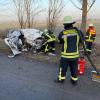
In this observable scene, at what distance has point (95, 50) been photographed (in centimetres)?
1248

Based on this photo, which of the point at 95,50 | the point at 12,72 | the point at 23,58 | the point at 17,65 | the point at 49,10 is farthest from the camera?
the point at 49,10

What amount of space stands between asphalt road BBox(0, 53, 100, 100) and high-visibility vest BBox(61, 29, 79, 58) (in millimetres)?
746

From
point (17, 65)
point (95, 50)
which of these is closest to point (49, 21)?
point (95, 50)

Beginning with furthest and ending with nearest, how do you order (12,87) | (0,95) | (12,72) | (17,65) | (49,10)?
(49,10), (17,65), (12,72), (12,87), (0,95)

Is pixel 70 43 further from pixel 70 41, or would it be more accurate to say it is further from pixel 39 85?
pixel 39 85

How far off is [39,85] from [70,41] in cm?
133

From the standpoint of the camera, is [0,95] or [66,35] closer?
[0,95]

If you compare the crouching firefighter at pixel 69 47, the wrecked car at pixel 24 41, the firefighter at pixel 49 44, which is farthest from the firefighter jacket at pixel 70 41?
the wrecked car at pixel 24 41

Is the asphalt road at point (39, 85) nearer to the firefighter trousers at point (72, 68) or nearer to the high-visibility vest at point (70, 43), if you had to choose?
the firefighter trousers at point (72, 68)

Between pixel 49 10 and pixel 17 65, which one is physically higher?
pixel 49 10

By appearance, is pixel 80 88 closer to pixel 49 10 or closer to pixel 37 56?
pixel 37 56

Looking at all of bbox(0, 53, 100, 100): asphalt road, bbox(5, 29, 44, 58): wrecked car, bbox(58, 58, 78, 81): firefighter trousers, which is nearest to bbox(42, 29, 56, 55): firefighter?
bbox(5, 29, 44, 58): wrecked car

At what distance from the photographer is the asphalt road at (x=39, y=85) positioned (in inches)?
264

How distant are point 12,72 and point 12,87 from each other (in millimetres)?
1482
